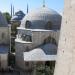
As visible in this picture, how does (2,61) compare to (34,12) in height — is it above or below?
below

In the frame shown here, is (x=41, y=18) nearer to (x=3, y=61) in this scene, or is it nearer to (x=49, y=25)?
→ (x=49, y=25)

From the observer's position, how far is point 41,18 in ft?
61.1

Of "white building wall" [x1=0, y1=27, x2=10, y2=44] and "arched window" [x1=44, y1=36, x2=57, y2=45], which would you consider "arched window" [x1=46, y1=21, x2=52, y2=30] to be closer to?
"arched window" [x1=44, y1=36, x2=57, y2=45]

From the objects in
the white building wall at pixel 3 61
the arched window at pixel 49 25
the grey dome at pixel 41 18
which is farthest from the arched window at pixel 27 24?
the white building wall at pixel 3 61

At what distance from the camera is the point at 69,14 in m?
5.22

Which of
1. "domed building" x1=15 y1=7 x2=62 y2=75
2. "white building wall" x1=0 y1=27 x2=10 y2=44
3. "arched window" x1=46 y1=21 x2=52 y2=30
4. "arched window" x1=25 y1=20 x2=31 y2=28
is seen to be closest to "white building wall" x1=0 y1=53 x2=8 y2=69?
"domed building" x1=15 y1=7 x2=62 y2=75

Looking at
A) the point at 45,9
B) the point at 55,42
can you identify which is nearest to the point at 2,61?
the point at 55,42

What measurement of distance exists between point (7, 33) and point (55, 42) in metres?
4.75

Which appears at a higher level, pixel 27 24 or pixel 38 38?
pixel 27 24

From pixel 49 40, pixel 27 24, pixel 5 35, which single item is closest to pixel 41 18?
pixel 27 24

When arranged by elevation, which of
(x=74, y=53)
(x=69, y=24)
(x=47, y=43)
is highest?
(x=69, y=24)

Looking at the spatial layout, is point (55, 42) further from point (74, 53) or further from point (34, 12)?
point (74, 53)

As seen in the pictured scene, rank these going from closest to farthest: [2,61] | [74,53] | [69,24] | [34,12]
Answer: [74,53] → [69,24] → [2,61] → [34,12]

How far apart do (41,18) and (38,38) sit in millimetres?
2159
